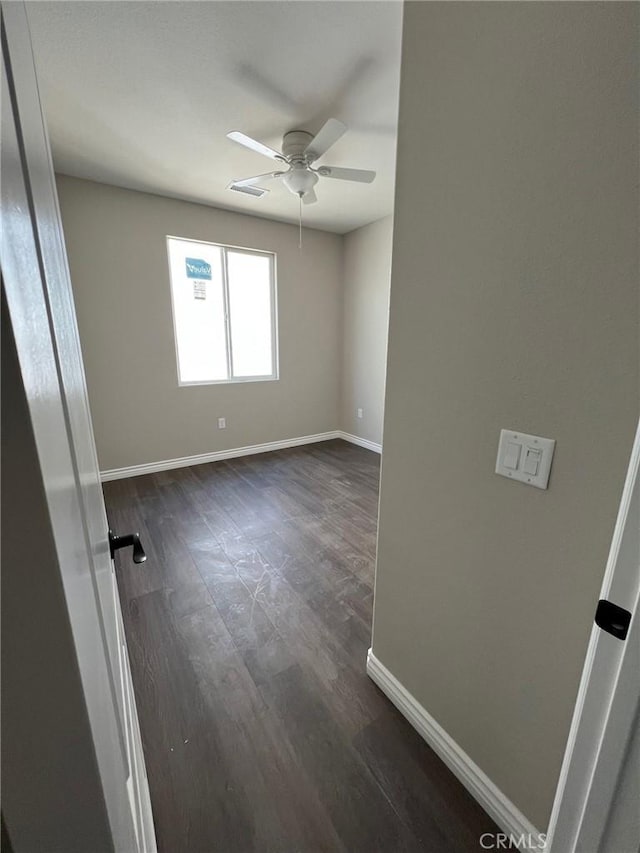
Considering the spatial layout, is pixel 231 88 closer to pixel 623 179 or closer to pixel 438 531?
pixel 623 179

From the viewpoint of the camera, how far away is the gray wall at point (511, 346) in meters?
0.67

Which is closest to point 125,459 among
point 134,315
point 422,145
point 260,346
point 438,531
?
point 134,315

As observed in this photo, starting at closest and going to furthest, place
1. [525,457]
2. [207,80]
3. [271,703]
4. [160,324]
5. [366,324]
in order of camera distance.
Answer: [525,457]
[271,703]
[207,80]
[160,324]
[366,324]

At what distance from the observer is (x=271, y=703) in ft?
4.42

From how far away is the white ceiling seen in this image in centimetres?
146

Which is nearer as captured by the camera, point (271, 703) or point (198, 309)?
point (271, 703)

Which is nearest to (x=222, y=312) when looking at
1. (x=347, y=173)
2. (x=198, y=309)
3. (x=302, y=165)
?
(x=198, y=309)

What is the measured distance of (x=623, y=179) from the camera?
64 cm

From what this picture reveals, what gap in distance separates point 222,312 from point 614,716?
13.3 feet

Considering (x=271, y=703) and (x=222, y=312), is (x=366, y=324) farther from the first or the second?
(x=271, y=703)

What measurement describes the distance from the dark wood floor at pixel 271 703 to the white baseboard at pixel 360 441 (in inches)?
74.0

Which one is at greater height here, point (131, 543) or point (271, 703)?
point (131, 543)

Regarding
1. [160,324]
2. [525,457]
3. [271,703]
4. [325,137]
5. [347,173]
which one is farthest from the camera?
[160,324]

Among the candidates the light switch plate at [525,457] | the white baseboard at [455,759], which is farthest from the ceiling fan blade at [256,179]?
the white baseboard at [455,759]
